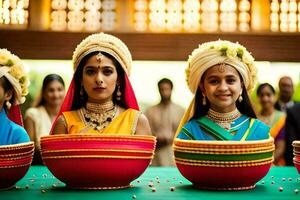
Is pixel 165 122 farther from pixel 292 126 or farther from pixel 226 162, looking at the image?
pixel 226 162

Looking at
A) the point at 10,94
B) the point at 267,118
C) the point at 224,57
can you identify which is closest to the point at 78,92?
the point at 10,94

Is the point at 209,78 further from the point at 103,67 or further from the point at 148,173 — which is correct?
the point at 148,173

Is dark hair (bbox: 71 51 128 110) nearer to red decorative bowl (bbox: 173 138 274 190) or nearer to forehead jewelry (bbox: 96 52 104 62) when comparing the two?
forehead jewelry (bbox: 96 52 104 62)

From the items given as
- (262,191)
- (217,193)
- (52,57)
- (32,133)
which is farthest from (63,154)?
(52,57)

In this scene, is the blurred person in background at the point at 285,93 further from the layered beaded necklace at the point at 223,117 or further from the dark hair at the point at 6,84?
the dark hair at the point at 6,84

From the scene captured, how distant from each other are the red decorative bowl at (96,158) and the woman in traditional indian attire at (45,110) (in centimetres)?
231

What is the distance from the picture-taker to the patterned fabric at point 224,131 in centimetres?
188

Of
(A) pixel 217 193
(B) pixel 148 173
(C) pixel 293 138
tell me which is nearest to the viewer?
(A) pixel 217 193

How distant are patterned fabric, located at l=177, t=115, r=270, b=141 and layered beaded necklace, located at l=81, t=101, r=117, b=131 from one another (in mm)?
243

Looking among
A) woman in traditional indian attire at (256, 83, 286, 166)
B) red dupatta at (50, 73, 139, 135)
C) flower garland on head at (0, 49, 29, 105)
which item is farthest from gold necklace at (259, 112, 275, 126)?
flower garland on head at (0, 49, 29, 105)

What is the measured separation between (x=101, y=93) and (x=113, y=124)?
4.2 inches

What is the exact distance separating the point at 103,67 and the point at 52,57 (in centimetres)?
336

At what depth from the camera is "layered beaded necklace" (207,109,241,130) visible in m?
1.94

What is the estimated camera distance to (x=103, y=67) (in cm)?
197
